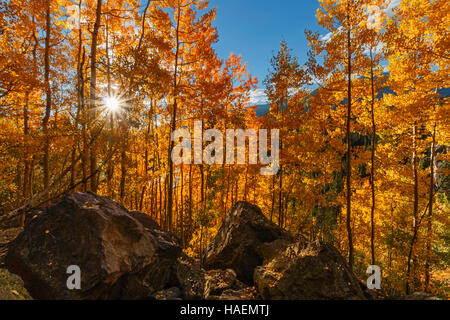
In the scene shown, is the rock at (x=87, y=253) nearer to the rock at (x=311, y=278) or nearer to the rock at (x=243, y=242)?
the rock at (x=311, y=278)

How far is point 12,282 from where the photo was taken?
3787 millimetres

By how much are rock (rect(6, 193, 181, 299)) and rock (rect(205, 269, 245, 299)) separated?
4.73 ft

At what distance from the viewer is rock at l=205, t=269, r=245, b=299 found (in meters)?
6.15

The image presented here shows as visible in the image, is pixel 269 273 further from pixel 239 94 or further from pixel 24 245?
pixel 239 94

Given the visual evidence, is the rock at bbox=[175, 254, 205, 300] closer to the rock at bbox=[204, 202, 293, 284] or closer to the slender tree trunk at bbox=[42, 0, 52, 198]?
the rock at bbox=[204, 202, 293, 284]

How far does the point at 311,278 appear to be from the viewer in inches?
218

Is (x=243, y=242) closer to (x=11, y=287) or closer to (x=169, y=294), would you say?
(x=169, y=294)

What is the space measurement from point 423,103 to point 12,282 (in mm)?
13061

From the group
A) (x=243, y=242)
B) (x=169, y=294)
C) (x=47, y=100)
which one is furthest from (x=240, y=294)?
(x=47, y=100)

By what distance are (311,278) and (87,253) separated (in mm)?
5566

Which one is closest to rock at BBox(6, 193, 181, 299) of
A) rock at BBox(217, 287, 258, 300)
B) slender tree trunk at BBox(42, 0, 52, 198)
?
rock at BBox(217, 287, 258, 300)

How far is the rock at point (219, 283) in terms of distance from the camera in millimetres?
6152
